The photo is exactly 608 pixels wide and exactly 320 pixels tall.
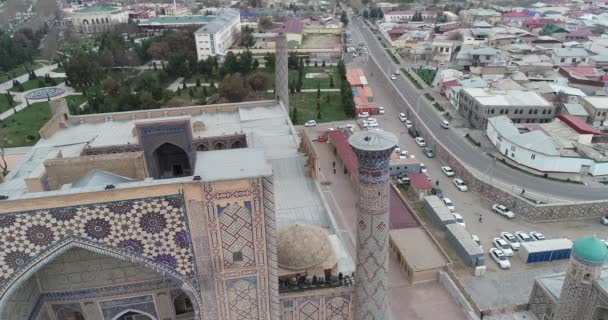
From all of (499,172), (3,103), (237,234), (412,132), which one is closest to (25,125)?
(3,103)

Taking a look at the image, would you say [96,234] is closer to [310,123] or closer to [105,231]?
[105,231]

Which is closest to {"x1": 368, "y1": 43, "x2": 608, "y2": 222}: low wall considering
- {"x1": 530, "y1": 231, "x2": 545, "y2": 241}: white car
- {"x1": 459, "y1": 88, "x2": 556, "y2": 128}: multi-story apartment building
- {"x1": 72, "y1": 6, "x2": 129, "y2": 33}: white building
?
{"x1": 530, "y1": 231, "x2": 545, "y2": 241}: white car

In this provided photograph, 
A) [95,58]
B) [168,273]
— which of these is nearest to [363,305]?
[168,273]

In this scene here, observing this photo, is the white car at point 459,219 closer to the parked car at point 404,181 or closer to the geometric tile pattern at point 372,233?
the parked car at point 404,181

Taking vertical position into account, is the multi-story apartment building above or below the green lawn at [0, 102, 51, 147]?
above

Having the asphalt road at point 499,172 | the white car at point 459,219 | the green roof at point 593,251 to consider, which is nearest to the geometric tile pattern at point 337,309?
the green roof at point 593,251

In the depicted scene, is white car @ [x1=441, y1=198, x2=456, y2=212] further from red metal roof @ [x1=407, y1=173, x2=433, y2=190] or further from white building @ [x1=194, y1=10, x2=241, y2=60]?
white building @ [x1=194, y1=10, x2=241, y2=60]

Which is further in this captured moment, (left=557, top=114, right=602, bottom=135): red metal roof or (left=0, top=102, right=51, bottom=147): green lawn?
(left=0, top=102, right=51, bottom=147): green lawn
